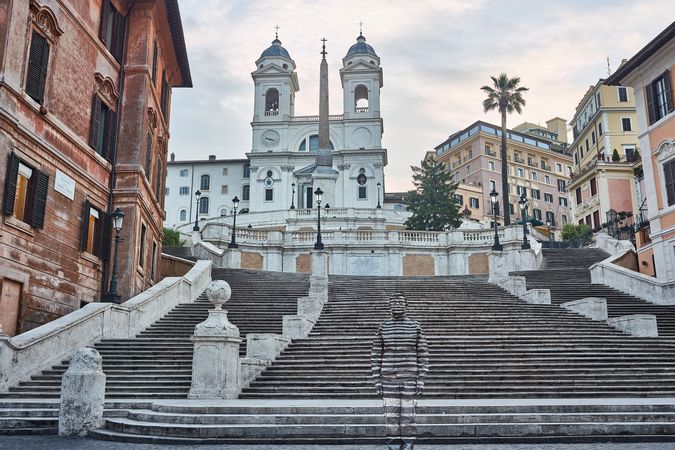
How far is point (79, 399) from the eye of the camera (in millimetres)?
10516

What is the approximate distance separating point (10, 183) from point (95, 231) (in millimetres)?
5443

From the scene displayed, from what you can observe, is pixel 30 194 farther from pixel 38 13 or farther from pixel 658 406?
pixel 658 406

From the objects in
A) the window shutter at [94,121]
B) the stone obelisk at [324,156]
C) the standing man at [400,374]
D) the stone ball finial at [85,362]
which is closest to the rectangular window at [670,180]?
the window shutter at [94,121]

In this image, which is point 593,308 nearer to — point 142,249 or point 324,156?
point 142,249

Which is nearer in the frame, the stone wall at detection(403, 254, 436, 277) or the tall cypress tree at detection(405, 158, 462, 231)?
the stone wall at detection(403, 254, 436, 277)

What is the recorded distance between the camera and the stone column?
13.4 m

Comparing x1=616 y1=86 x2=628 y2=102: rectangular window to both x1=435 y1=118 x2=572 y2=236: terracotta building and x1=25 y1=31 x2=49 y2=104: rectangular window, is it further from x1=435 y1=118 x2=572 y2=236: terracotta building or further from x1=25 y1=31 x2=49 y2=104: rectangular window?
x1=25 y1=31 x2=49 y2=104: rectangular window

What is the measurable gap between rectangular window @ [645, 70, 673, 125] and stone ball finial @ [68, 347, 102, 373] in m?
25.9

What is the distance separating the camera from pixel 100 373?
10.8 m

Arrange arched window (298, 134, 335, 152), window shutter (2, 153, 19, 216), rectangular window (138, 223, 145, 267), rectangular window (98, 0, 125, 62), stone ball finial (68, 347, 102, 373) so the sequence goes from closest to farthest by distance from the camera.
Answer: stone ball finial (68, 347, 102, 373) → window shutter (2, 153, 19, 216) → rectangular window (98, 0, 125, 62) → rectangular window (138, 223, 145, 267) → arched window (298, 134, 335, 152)

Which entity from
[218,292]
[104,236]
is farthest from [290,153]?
[218,292]

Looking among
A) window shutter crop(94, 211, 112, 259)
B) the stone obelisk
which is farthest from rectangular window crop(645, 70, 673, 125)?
the stone obelisk

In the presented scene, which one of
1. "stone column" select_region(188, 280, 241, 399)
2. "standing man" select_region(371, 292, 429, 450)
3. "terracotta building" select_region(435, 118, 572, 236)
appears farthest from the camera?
"terracotta building" select_region(435, 118, 572, 236)

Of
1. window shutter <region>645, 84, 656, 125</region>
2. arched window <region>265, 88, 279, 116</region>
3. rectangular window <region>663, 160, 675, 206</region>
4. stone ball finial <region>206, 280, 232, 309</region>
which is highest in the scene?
arched window <region>265, 88, 279, 116</region>
